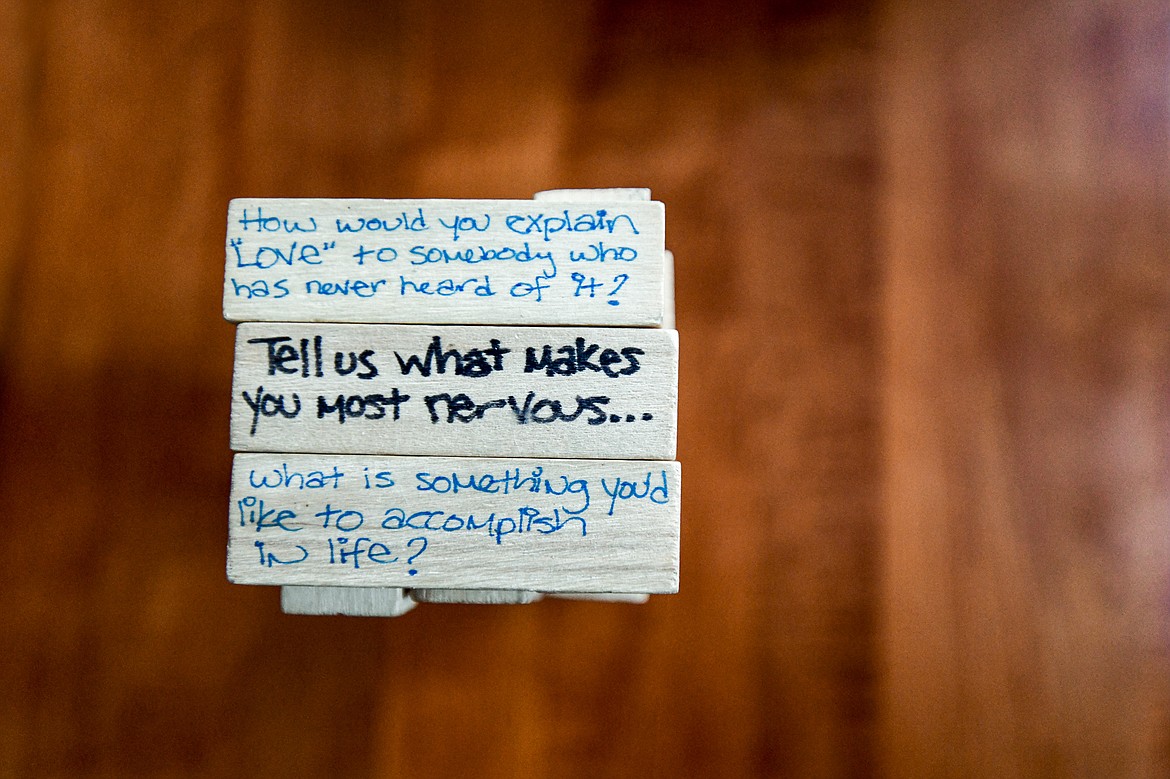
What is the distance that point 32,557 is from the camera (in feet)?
2.20

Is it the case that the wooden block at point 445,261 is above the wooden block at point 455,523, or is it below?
above

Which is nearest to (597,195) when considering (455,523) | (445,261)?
(445,261)

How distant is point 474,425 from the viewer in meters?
0.46

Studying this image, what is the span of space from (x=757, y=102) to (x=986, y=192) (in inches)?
8.4

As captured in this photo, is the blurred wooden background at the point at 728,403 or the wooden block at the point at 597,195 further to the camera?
the blurred wooden background at the point at 728,403

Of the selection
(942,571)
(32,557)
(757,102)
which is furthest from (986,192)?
(32,557)

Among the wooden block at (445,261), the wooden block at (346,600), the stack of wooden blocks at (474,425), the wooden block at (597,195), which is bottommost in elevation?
the wooden block at (346,600)

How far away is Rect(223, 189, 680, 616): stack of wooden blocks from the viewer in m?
0.46

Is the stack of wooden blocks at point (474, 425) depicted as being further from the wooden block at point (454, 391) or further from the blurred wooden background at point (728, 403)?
the blurred wooden background at point (728, 403)

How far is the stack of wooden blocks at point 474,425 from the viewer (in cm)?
46

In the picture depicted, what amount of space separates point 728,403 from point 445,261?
0.30 metres

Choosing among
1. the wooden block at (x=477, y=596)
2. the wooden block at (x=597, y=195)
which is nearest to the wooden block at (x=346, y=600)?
the wooden block at (x=477, y=596)

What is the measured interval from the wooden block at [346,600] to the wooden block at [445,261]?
167 millimetres

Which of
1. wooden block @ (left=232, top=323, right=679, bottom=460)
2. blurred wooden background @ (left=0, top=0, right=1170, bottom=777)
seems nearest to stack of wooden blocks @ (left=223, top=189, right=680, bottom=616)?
wooden block @ (left=232, top=323, right=679, bottom=460)
